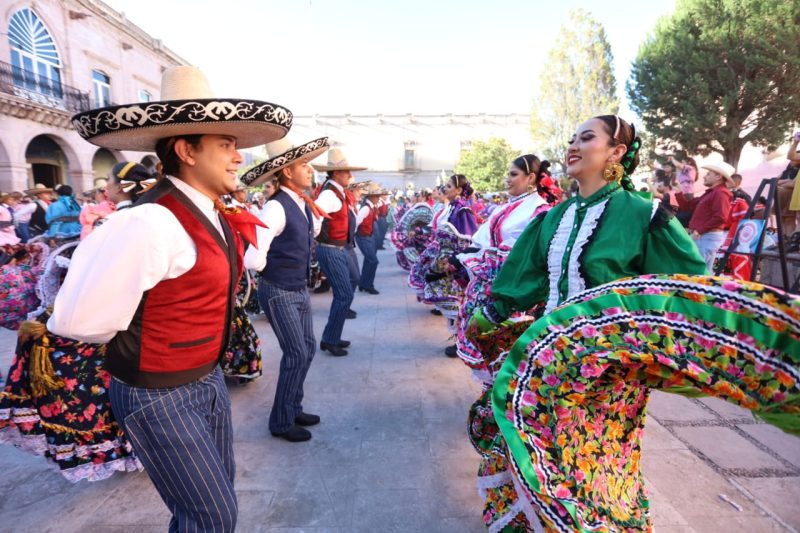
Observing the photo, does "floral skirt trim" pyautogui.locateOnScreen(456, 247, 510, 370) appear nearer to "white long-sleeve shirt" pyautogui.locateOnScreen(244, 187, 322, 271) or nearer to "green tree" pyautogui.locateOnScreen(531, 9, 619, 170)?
"white long-sleeve shirt" pyautogui.locateOnScreen(244, 187, 322, 271)

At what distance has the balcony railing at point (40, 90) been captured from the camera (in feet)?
51.8

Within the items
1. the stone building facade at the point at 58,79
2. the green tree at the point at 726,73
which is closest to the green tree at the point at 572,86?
the green tree at the point at 726,73

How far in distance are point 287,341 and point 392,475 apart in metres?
1.17

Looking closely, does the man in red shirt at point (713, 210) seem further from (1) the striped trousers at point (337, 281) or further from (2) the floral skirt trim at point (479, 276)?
(1) the striped trousers at point (337, 281)

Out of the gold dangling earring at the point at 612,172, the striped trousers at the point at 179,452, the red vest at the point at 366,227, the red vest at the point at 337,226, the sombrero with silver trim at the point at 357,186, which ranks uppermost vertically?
the sombrero with silver trim at the point at 357,186

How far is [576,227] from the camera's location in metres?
2.01

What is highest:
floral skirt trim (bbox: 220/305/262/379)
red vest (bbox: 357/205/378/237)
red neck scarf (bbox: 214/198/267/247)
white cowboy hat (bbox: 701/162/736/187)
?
white cowboy hat (bbox: 701/162/736/187)

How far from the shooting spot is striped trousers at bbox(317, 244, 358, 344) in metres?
4.89

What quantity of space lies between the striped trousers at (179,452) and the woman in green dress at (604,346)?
A: 3.47 ft

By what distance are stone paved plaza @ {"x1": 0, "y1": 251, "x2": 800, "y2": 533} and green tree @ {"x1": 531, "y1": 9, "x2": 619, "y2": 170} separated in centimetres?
3065

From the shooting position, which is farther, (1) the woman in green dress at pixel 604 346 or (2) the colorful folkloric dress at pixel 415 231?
(2) the colorful folkloric dress at pixel 415 231

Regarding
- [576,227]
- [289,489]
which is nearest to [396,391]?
[289,489]

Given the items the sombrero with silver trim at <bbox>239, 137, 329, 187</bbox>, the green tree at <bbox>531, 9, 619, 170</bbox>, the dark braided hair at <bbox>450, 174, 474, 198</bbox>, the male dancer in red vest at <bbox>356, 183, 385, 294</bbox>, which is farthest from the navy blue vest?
the green tree at <bbox>531, 9, 619, 170</bbox>

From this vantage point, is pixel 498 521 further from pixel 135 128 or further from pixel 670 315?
pixel 135 128
